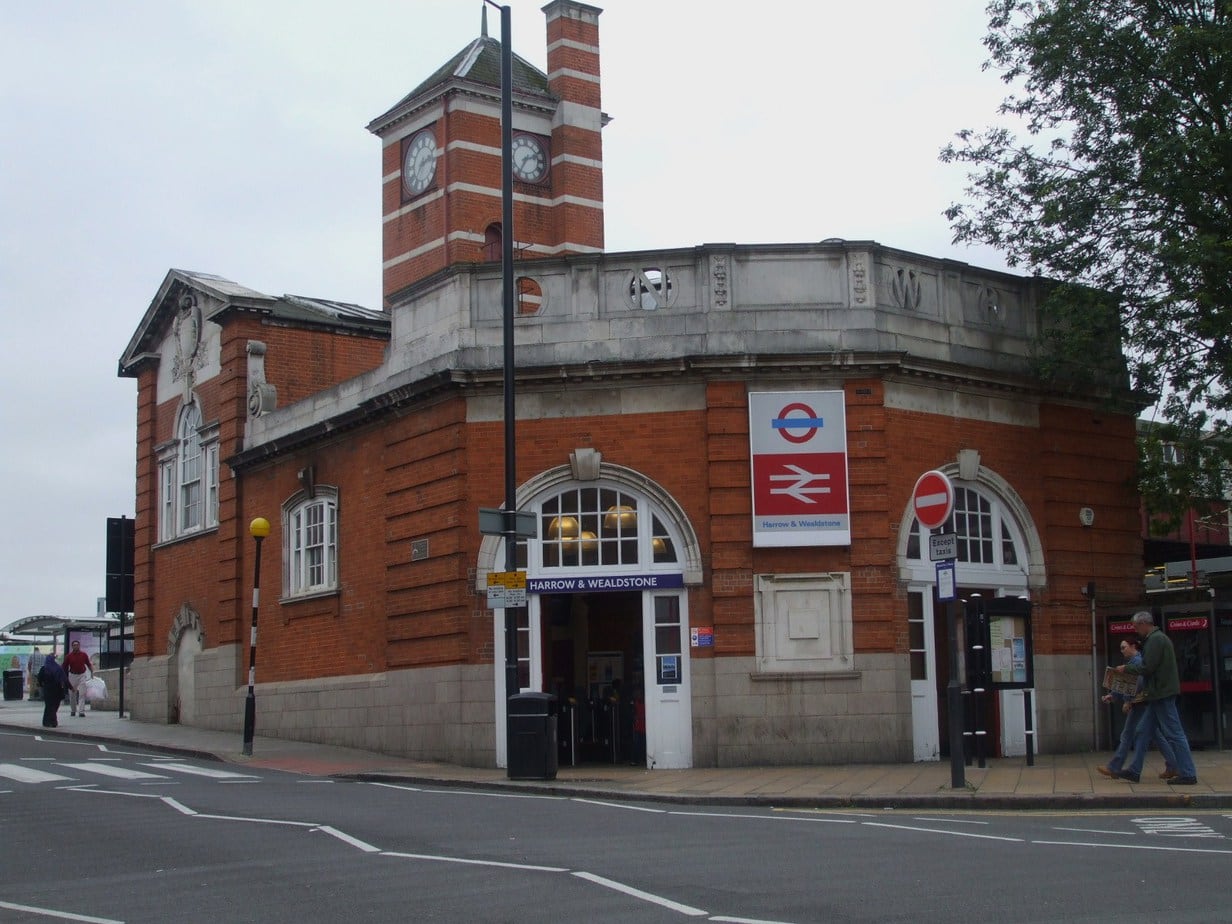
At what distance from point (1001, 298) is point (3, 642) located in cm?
4791

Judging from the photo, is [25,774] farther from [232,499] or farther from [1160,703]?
[1160,703]

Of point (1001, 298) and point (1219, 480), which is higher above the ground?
point (1001, 298)

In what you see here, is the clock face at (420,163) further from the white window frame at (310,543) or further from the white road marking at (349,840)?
the white road marking at (349,840)

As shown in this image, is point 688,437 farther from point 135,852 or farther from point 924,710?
point 135,852

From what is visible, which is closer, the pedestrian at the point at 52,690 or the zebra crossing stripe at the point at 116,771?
the zebra crossing stripe at the point at 116,771

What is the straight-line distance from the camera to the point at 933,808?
577 inches

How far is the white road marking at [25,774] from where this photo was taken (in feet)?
61.2

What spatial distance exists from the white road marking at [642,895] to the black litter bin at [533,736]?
8.34m

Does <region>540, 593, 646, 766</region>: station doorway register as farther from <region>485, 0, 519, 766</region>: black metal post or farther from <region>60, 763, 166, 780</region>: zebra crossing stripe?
<region>60, 763, 166, 780</region>: zebra crossing stripe

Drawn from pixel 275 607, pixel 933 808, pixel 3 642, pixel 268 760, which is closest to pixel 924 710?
pixel 933 808

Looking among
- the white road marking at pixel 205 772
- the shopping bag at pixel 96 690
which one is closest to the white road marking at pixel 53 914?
the white road marking at pixel 205 772

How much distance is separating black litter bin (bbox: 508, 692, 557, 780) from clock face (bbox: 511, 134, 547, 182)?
26.0m

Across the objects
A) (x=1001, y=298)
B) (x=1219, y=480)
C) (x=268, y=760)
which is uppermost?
(x=1001, y=298)

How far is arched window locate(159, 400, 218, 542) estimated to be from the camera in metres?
30.7
